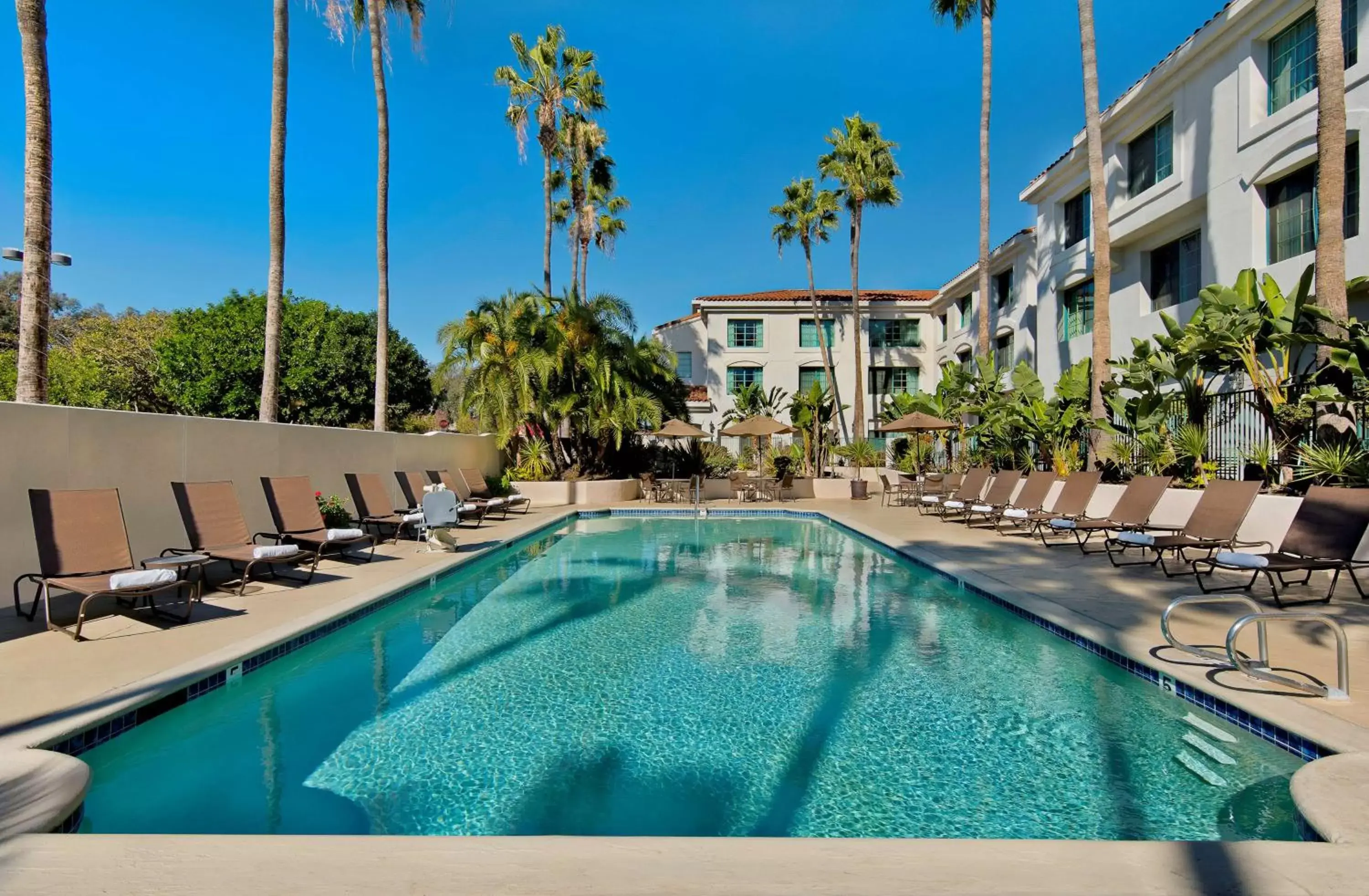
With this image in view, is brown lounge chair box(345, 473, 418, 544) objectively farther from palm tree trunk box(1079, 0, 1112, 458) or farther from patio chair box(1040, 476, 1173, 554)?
palm tree trunk box(1079, 0, 1112, 458)

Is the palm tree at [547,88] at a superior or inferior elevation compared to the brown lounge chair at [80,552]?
superior

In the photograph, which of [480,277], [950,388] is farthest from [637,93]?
[950,388]

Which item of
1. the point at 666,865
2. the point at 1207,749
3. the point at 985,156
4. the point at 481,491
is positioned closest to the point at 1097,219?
the point at 985,156

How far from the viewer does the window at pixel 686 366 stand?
111ft

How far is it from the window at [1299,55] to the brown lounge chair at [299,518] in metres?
17.6

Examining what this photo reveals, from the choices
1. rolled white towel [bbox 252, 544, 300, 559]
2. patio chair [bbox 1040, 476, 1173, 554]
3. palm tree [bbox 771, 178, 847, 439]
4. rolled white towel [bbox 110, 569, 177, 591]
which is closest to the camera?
rolled white towel [bbox 110, 569, 177, 591]

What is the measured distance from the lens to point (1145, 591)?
731 centimetres

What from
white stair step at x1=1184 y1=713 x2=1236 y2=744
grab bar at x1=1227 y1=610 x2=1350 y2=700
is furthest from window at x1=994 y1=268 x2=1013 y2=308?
white stair step at x1=1184 y1=713 x2=1236 y2=744

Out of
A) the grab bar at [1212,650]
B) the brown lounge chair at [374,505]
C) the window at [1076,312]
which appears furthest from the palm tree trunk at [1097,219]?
the brown lounge chair at [374,505]

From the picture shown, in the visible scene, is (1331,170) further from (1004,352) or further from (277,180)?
(1004,352)

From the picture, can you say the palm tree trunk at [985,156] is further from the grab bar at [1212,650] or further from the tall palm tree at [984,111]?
the grab bar at [1212,650]

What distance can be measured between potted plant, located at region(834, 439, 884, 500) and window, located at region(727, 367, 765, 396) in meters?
8.35

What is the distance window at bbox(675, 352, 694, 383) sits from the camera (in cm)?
3394

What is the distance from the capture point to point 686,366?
113ft
